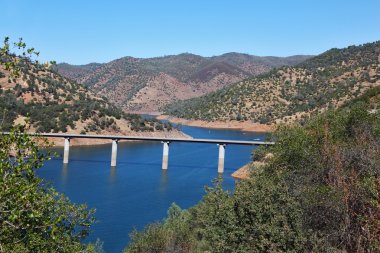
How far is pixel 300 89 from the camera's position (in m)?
175

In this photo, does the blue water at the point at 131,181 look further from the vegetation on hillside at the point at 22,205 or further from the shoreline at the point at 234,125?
the shoreline at the point at 234,125

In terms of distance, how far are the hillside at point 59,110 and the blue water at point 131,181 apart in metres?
9.77

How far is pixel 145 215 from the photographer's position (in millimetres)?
52656

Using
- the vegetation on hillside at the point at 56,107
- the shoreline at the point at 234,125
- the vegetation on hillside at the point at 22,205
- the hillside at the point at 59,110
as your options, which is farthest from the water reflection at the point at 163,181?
the shoreline at the point at 234,125

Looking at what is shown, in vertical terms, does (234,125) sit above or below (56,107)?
below

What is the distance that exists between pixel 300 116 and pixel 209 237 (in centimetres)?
12470

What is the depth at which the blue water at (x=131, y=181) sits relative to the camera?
50594 millimetres

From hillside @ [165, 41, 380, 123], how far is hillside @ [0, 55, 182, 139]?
47.1 meters

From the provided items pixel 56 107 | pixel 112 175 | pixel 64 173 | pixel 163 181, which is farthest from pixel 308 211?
pixel 56 107

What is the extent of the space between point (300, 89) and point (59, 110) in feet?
311

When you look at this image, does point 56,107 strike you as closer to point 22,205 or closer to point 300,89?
point 300,89

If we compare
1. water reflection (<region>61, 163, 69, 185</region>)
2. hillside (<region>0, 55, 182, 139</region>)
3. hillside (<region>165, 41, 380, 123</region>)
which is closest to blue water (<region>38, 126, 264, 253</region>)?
water reflection (<region>61, 163, 69, 185</region>)

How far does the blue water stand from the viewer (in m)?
50.6

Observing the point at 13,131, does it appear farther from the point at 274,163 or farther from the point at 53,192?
the point at 274,163
